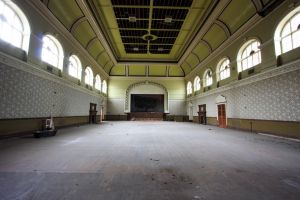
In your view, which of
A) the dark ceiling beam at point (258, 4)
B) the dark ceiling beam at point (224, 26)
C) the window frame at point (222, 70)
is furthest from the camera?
the window frame at point (222, 70)

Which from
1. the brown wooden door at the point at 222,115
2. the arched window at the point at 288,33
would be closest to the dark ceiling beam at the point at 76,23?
the arched window at the point at 288,33

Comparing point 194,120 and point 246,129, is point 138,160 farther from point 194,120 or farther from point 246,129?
point 194,120

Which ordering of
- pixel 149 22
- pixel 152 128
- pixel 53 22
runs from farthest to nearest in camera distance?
pixel 149 22
pixel 152 128
pixel 53 22

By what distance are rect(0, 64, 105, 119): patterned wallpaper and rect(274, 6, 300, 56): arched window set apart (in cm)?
1084

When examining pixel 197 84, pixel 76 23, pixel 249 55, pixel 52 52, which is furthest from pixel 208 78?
pixel 52 52

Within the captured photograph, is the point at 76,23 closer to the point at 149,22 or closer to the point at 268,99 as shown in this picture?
the point at 149,22

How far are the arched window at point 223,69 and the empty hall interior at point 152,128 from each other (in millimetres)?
140

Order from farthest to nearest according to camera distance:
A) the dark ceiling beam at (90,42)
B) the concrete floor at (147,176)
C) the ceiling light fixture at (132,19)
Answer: the dark ceiling beam at (90,42), the ceiling light fixture at (132,19), the concrete floor at (147,176)

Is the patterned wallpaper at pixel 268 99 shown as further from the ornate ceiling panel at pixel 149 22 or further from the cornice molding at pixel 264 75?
the ornate ceiling panel at pixel 149 22

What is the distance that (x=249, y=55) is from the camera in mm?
9414

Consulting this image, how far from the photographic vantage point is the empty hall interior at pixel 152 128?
2498mm

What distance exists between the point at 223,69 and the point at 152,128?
6.77m

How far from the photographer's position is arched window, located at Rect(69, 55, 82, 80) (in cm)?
1109

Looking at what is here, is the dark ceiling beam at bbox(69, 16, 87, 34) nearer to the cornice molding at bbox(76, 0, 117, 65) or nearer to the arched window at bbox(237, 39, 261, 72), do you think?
the cornice molding at bbox(76, 0, 117, 65)
